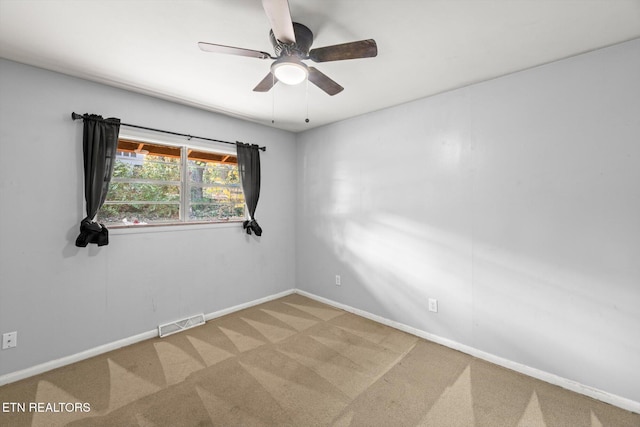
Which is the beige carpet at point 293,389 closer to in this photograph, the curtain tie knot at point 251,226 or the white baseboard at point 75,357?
the white baseboard at point 75,357

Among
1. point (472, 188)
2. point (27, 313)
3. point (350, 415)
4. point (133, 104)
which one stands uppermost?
point (133, 104)

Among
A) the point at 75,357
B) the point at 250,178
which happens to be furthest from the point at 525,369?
the point at 75,357

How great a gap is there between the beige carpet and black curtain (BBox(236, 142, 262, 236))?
1410 mm

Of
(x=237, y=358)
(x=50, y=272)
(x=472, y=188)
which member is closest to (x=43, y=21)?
(x=50, y=272)

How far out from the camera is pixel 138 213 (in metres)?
2.89

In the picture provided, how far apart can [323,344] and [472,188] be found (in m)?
2.11

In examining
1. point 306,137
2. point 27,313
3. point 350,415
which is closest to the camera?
point 350,415

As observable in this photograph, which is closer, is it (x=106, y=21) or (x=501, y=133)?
(x=106, y=21)

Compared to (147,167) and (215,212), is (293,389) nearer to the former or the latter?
(215,212)

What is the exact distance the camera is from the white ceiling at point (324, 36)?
5.20ft

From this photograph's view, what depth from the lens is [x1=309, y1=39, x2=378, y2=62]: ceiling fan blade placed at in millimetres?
1530

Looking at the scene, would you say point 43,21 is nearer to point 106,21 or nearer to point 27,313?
point 106,21

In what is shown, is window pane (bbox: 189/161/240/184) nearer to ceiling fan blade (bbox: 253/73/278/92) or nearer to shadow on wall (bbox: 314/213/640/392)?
ceiling fan blade (bbox: 253/73/278/92)

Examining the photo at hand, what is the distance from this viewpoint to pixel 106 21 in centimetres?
171
